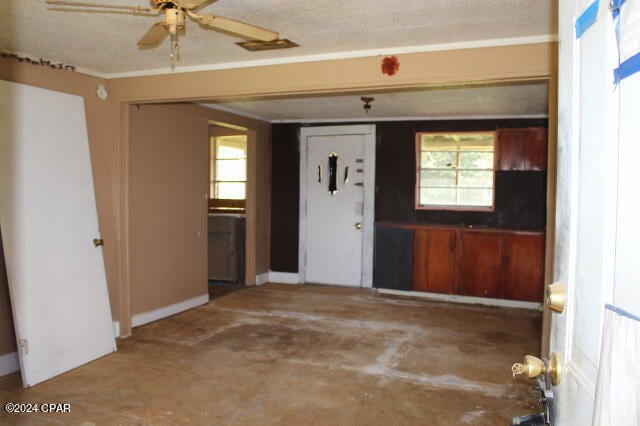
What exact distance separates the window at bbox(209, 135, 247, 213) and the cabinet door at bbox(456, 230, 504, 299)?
10.4 feet

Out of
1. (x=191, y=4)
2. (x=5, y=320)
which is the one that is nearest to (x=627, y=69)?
(x=191, y=4)

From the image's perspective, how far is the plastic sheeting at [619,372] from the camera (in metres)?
0.70

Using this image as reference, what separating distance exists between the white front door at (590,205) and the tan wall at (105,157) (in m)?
4.06

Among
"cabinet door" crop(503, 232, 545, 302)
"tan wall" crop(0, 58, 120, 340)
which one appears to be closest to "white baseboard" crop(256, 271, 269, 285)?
"tan wall" crop(0, 58, 120, 340)

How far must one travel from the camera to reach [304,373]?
373 cm

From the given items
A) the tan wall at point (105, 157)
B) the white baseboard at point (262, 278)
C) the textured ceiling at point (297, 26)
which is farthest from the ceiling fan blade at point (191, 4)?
the white baseboard at point (262, 278)

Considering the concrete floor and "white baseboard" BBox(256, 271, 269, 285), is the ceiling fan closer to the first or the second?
the concrete floor

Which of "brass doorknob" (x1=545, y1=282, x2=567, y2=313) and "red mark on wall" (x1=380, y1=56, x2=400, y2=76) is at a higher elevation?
"red mark on wall" (x1=380, y1=56, x2=400, y2=76)

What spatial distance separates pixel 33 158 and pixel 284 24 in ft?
7.00

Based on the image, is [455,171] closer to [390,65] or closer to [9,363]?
[390,65]

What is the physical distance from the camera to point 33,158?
11.8 feet

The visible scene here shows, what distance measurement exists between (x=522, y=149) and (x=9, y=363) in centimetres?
582

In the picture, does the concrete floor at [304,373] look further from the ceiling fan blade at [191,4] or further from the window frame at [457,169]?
the ceiling fan blade at [191,4]

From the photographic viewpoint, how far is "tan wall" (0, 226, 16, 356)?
3584 mm
